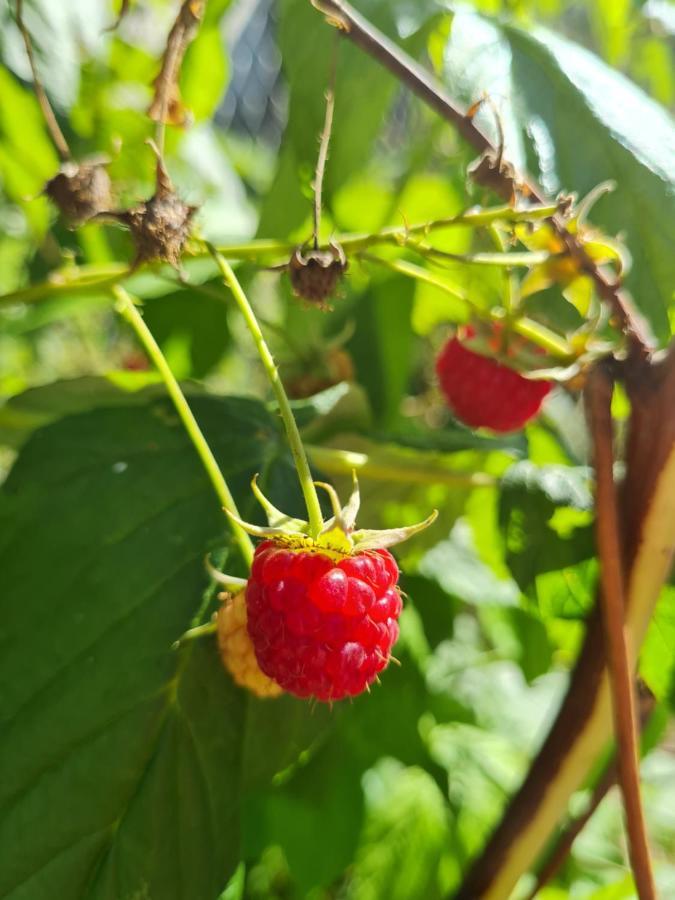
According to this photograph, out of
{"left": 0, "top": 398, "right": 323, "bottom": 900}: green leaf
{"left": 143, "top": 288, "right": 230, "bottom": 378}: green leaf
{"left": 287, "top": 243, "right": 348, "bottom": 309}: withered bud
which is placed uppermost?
{"left": 287, "top": 243, "right": 348, "bottom": 309}: withered bud

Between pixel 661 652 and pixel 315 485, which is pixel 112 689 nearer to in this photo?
pixel 315 485

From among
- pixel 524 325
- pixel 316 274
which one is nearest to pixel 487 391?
pixel 524 325

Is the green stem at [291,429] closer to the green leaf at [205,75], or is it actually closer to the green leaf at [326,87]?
the green leaf at [326,87]

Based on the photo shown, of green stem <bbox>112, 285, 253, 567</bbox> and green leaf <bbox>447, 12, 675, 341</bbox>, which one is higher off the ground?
green leaf <bbox>447, 12, 675, 341</bbox>

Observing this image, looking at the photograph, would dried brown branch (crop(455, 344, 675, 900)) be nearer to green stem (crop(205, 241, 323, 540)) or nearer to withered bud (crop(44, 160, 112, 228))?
green stem (crop(205, 241, 323, 540))

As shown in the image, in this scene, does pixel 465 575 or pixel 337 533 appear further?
pixel 465 575

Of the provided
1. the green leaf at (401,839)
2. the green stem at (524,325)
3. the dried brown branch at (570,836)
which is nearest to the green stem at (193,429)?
the green stem at (524,325)

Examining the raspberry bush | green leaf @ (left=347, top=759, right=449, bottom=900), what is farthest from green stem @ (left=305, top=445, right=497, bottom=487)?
green leaf @ (left=347, top=759, right=449, bottom=900)
